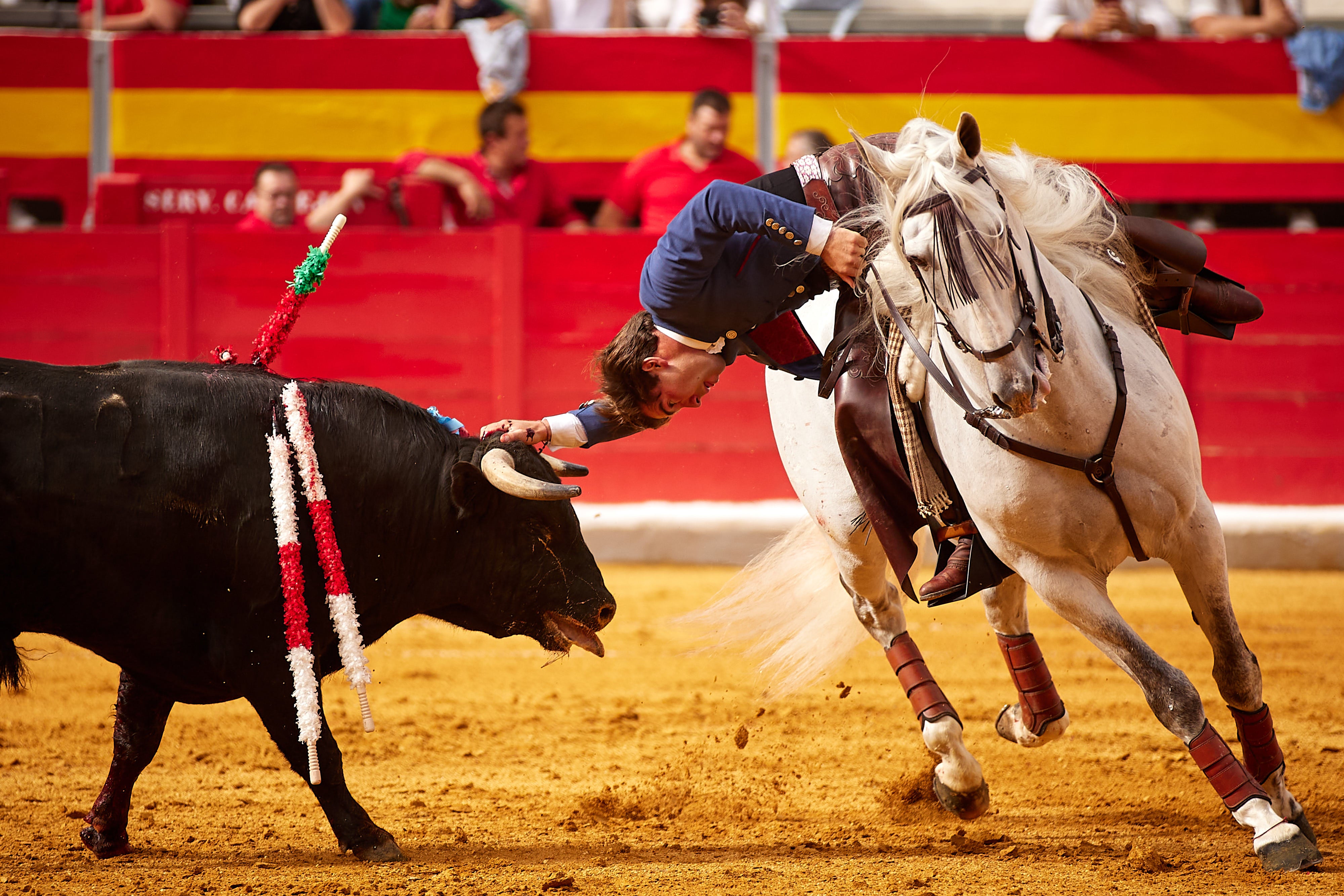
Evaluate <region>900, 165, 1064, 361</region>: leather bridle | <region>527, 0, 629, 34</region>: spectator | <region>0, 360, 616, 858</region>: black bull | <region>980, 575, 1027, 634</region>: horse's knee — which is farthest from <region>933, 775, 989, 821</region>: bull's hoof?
<region>527, 0, 629, 34</region>: spectator

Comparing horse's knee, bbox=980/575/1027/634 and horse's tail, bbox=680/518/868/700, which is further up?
horse's knee, bbox=980/575/1027/634

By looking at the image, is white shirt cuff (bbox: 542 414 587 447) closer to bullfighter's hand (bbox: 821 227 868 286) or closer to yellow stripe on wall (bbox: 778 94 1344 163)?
bullfighter's hand (bbox: 821 227 868 286)

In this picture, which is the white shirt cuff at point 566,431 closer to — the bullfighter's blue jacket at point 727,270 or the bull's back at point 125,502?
the bullfighter's blue jacket at point 727,270

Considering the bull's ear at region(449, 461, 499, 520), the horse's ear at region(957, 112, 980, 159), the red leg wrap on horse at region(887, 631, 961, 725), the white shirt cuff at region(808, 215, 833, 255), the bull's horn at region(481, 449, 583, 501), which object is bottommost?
the red leg wrap on horse at region(887, 631, 961, 725)

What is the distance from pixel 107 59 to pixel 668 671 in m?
5.26

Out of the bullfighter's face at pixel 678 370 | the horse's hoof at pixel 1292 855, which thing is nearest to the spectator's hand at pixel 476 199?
the bullfighter's face at pixel 678 370

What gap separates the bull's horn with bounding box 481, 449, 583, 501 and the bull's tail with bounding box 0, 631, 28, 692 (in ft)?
3.80

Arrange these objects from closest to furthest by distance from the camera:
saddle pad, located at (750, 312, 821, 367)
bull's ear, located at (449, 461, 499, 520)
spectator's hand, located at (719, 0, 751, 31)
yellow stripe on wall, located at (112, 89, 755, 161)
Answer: bull's ear, located at (449, 461, 499, 520) → saddle pad, located at (750, 312, 821, 367) → spectator's hand, located at (719, 0, 751, 31) → yellow stripe on wall, located at (112, 89, 755, 161)

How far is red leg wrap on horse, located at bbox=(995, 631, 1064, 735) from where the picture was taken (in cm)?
388

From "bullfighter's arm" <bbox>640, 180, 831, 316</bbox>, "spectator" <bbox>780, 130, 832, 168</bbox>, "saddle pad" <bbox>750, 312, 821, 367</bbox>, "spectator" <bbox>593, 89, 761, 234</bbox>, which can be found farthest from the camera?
"spectator" <bbox>593, 89, 761, 234</bbox>

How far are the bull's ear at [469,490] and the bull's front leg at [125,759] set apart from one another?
94 cm

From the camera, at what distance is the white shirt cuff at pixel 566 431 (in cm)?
379

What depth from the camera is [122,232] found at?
8.07 metres

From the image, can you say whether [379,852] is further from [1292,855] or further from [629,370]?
[1292,855]
